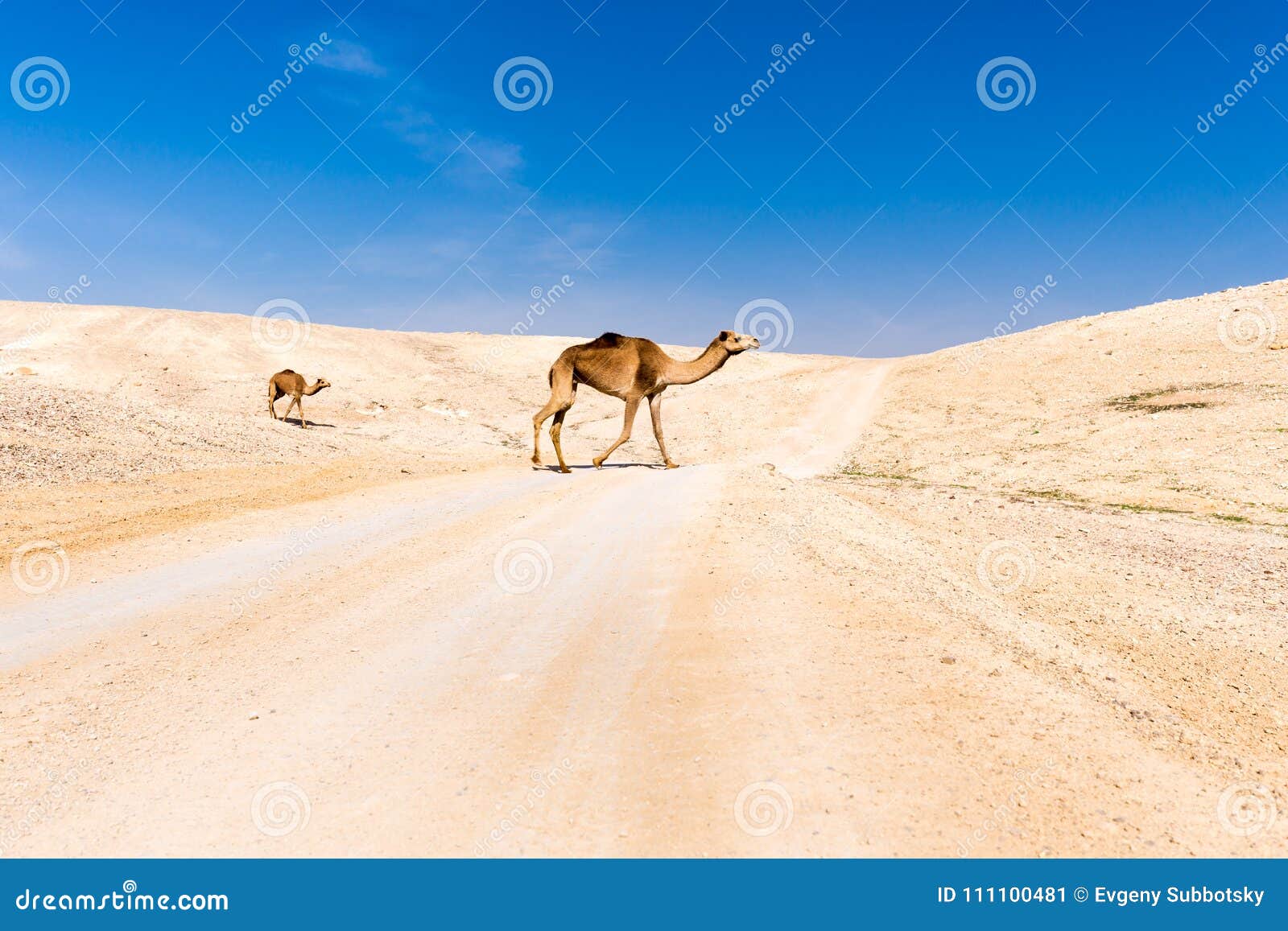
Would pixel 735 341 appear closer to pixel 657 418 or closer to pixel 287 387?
pixel 657 418

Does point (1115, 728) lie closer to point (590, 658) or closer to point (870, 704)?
point (870, 704)

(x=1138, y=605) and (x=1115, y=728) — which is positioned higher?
(x=1138, y=605)

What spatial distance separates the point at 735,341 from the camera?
20.1 metres

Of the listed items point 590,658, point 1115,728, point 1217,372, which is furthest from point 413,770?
point 1217,372

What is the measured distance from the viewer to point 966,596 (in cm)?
919

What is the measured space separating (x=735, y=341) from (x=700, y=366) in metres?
1.19

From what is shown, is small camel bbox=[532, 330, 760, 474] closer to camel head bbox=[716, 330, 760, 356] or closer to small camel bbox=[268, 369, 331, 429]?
camel head bbox=[716, 330, 760, 356]

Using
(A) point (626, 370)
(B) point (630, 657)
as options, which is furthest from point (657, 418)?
(B) point (630, 657)

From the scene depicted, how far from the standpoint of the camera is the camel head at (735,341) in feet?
65.5

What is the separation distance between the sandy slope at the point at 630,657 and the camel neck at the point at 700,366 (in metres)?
3.57

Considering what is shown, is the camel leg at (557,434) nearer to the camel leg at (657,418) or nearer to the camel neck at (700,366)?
the camel leg at (657,418)

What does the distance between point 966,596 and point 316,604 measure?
26.3 feet

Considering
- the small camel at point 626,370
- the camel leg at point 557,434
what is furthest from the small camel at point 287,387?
the small camel at point 626,370

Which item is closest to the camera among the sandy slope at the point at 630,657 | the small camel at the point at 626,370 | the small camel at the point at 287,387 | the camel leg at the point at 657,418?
the sandy slope at the point at 630,657
